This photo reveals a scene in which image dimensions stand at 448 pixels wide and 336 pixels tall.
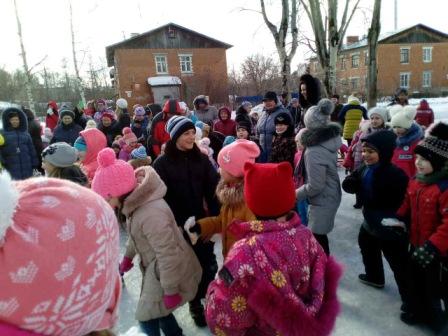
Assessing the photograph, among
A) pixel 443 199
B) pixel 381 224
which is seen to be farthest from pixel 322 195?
pixel 443 199

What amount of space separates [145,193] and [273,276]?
103 cm

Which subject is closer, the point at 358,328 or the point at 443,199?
the point at 443,199

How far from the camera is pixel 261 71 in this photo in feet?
86.3

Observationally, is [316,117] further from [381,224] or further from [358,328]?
[358,328]

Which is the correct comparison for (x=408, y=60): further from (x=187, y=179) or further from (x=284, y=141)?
(x=187, y=179)

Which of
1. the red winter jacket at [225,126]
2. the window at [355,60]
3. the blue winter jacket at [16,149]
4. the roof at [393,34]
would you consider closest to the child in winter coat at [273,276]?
the red winter jacket at [225,126]

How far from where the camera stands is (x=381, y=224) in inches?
104

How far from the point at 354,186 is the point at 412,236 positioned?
604 mm

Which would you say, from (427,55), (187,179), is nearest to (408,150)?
(187,179)

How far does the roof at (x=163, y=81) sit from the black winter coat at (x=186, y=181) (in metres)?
27.0

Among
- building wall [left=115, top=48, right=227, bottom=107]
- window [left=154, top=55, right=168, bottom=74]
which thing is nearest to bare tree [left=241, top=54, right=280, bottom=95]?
building wall [left=115, top=48, right=227, bottom=107]

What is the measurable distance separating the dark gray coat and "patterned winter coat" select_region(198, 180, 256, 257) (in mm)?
983

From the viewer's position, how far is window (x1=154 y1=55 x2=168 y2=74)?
30.1m

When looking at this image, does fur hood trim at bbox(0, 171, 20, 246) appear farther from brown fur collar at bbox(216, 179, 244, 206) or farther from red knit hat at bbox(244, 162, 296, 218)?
brown fur collar at bbox(216, 179, 244, 206)
